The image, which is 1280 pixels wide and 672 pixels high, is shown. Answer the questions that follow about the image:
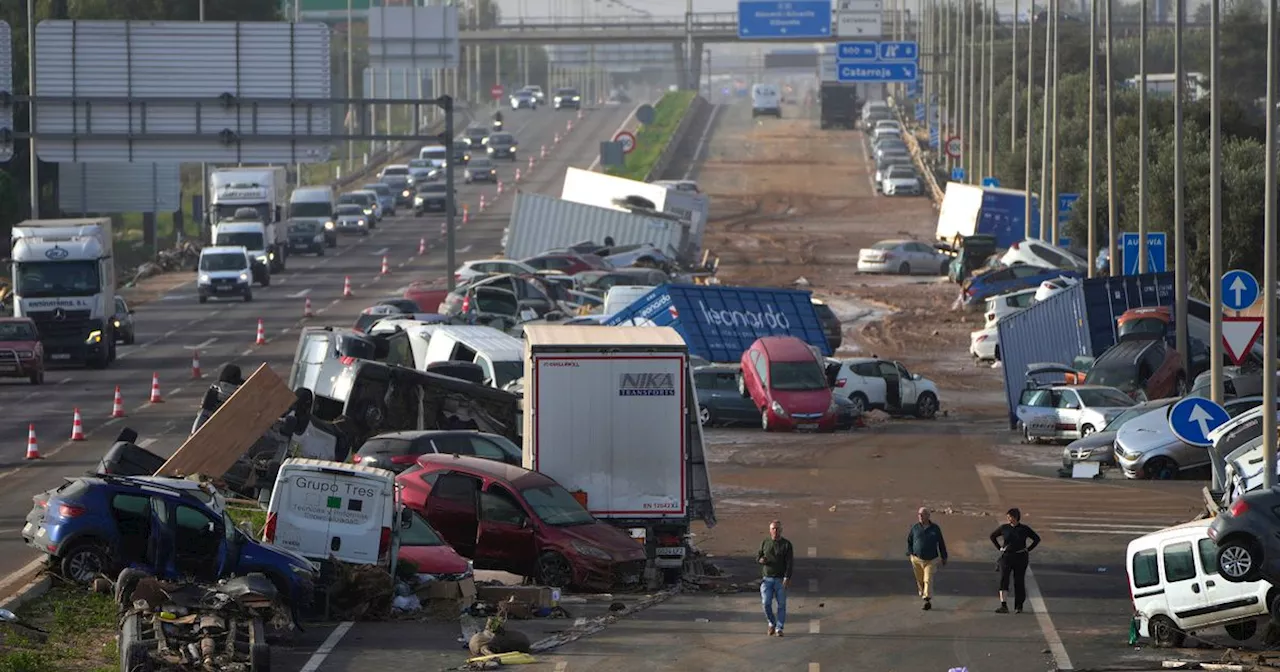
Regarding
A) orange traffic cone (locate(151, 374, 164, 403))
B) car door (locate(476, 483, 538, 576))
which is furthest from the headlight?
orange traffic cone (locate(151, 374, 164, 403))

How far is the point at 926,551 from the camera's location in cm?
2203

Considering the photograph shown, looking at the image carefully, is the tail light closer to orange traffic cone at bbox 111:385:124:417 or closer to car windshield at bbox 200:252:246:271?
orange traffic cone at bbox 111:385:124:417

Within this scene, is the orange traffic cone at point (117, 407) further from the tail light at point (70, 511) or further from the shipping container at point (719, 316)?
the tail light at point (70, 511)

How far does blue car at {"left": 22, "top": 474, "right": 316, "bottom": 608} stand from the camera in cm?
2064

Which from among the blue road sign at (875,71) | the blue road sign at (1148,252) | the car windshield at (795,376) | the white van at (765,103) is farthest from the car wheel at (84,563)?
the white van at (765,103)

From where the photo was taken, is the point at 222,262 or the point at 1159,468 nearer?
the point at 1159,468

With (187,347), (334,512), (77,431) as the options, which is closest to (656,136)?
(187,347)

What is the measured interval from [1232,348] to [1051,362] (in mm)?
16106

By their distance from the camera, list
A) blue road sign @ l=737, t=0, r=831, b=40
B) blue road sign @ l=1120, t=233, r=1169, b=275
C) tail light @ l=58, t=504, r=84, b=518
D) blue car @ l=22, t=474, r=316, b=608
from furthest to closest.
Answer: blue road sign @ l=737, t=0, r=831, b=40 < blue road sign @ l=1120, t=233, r=1169, b=275 < tail light @ l=58, t=504, r=84, b=518 < blue car @ l=22, t=474, r=316, b=608

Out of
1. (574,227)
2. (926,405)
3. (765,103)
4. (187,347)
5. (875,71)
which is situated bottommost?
(926,405)

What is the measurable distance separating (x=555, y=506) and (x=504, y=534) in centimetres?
65

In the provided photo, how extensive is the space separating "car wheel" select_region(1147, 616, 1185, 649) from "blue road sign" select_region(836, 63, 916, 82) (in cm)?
8490

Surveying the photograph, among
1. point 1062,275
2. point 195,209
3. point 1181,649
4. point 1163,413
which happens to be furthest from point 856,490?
point 195,209

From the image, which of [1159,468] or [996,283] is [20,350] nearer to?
[1159,468]
